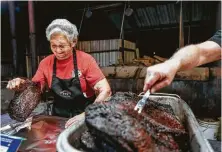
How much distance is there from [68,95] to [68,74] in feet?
0.93

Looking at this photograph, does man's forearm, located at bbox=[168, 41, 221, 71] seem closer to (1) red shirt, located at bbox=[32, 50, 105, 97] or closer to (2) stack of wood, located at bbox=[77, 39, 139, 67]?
(1) red shirt, located at bbox=[32, 50, 105, 97]

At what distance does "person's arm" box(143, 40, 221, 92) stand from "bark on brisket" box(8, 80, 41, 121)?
1472mm

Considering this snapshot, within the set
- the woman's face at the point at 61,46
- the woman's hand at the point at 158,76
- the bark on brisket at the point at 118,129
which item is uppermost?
the woman's face at the point at 61,46

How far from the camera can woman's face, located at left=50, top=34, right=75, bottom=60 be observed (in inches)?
112

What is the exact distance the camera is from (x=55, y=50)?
292 centimetres

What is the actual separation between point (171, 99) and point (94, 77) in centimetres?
130

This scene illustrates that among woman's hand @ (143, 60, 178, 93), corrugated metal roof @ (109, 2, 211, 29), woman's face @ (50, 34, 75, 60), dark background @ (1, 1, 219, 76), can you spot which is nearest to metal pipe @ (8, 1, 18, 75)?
dark background @ (1, 1, 219, 76)

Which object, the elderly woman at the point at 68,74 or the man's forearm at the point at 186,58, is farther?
the elderly woman at the point at 68,74

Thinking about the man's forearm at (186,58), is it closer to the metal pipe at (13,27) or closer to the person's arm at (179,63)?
the person's arm at (179,63)

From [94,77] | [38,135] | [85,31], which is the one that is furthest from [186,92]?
[85,31]

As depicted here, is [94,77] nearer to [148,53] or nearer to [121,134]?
[121,134]

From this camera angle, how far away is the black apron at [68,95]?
299 centimetres

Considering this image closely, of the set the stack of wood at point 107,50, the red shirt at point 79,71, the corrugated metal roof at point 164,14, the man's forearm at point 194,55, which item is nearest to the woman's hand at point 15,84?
the red shirt at point 79,71

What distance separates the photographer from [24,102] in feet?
7.70
